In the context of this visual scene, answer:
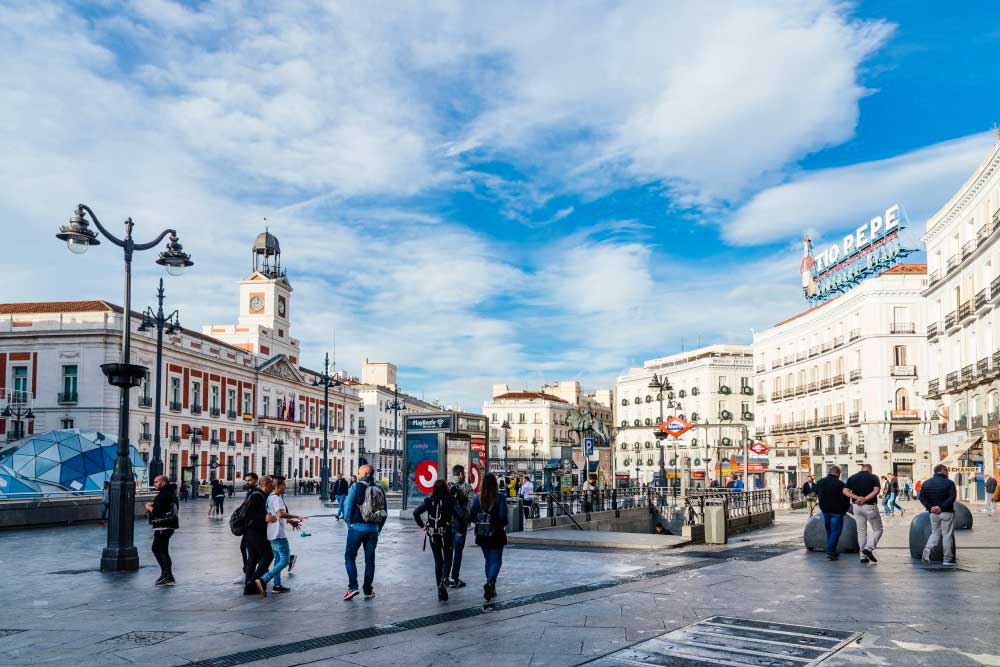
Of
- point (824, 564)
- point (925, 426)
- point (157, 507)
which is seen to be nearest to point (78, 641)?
point (157, 507)

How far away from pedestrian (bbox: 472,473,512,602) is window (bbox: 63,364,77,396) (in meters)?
53.0

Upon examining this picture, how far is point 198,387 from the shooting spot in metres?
68.0

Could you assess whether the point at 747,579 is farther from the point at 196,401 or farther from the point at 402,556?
the point at 196,401

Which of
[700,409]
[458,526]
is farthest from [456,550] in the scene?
[700,409]

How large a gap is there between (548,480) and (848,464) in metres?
27.6

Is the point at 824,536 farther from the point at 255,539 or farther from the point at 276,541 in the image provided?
the point at 255,539

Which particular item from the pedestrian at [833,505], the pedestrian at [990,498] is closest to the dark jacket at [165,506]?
the pedestrian at [833,505]

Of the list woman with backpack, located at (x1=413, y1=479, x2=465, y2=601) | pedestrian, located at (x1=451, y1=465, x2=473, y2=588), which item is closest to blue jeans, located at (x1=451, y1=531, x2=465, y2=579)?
pedestrian, located at (x1=451, y1=465, x2=473, y2=588)

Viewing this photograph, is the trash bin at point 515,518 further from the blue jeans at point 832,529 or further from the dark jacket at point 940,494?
the dark jacket at point 940,494

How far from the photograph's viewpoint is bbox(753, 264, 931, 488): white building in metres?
58.4

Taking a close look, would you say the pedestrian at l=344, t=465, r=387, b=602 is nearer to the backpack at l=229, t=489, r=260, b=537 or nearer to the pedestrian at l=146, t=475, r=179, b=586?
the backpack at l=229, t=489, r=260, b=537

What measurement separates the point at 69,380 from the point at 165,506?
1963 inches

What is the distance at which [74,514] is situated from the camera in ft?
94.5

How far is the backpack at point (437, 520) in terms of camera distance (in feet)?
37.5
